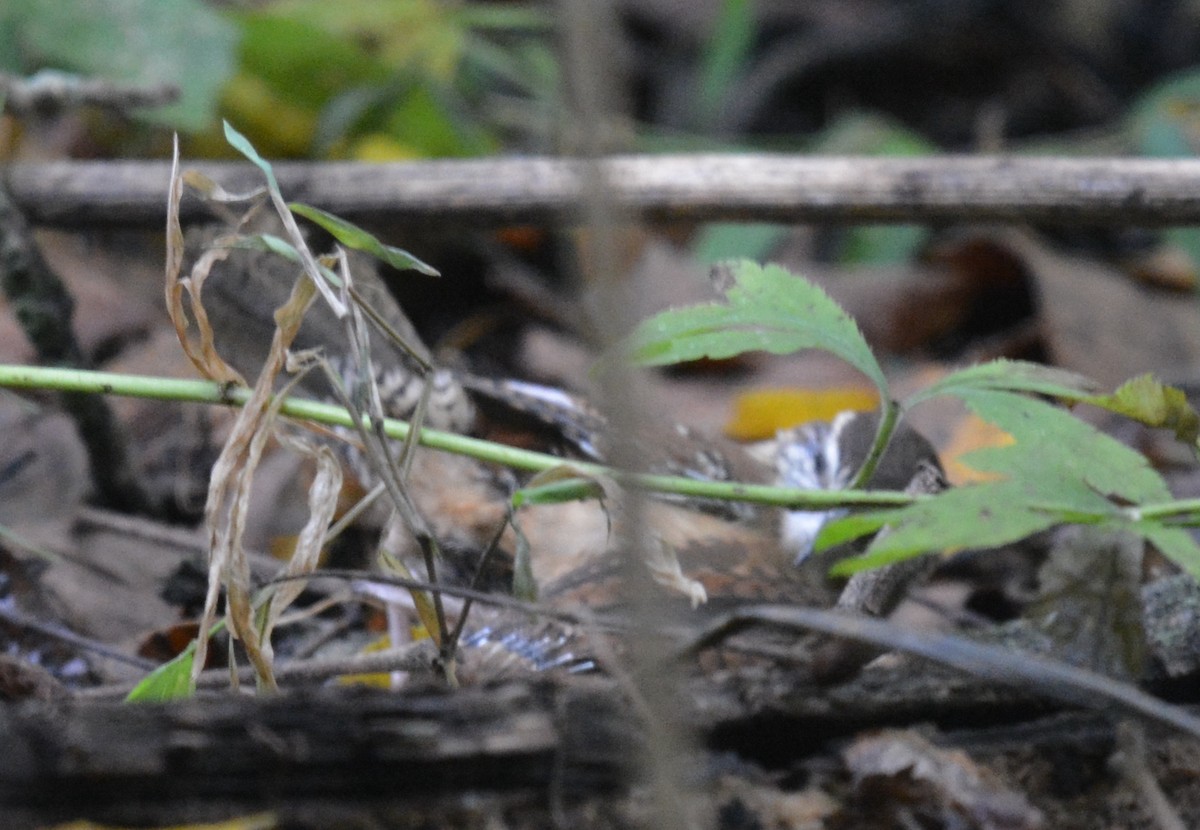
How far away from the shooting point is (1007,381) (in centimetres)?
147

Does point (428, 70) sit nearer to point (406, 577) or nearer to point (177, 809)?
point (406, 577)

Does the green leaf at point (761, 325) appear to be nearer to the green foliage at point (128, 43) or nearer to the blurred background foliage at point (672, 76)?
the blurred background foliage at point (672, 76)

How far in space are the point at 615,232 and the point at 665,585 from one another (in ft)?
3.27

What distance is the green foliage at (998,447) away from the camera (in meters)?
1.24

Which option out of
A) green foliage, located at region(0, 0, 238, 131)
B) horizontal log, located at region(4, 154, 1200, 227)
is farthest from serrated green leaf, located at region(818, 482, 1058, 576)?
green foliage, located at region(0, 0, 238, 131)

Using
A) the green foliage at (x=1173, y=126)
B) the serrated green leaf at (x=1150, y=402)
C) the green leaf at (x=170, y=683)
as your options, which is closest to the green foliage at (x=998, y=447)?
the serrated green leaf at (x=1150, y=402)

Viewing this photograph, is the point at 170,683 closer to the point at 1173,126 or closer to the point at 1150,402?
the point at 1150,402

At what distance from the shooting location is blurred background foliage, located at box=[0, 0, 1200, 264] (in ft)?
13.1

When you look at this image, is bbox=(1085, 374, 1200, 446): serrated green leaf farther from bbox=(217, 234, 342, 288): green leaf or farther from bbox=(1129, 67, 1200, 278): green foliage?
bbox=(1129, 67, 1200, 278): green foliage

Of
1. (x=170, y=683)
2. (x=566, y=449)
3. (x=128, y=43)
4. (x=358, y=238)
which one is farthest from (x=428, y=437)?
(x=128, y=43)

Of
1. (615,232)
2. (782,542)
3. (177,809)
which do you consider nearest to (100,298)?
(782,542)

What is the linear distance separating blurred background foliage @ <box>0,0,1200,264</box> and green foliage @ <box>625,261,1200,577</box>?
1396mm

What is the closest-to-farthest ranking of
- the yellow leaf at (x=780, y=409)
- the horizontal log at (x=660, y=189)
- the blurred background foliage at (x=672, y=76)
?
the horizontal log at (x=660, y=189) < the yellow leaf at (x=780, y=409) < the blurred background foliage at (x=672, y=76)

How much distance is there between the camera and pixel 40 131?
4664 mm
